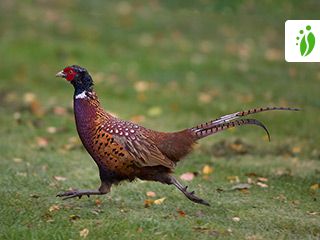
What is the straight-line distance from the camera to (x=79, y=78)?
736cm

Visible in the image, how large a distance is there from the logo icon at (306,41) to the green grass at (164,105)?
1374 millimetres

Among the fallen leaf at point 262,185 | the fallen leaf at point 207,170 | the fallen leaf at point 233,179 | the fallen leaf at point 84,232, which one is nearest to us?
the fallen leaf at point 84,232

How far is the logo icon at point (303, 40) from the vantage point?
1059cm

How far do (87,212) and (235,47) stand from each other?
1141cm

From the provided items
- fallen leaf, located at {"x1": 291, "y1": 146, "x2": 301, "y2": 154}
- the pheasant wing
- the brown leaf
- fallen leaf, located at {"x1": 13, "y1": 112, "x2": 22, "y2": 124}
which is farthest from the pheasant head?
fallen leaf, located at {"x1": 13, "y1": 112, "x2": 22, "y2": 124}

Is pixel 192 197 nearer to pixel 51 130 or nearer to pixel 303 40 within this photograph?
pixel 303 40

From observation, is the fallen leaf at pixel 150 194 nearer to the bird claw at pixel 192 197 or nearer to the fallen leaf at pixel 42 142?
the bird claw at pixel 192 197

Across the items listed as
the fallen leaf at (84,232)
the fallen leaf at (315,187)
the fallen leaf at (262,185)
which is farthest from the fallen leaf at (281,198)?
the fallen leaf at (84,232)

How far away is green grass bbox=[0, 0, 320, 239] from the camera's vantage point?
6934 mm

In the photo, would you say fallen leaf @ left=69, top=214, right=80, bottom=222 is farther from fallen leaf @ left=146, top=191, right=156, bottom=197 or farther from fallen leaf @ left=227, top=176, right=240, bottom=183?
fallen leaf @ left=227, top=176, right=240, bottom=183

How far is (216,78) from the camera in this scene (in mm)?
15062

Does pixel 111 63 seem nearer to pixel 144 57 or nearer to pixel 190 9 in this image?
pixel 144 57

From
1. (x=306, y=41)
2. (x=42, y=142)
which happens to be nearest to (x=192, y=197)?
(x=42, y=142)

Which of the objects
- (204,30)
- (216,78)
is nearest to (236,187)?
(216,78)
